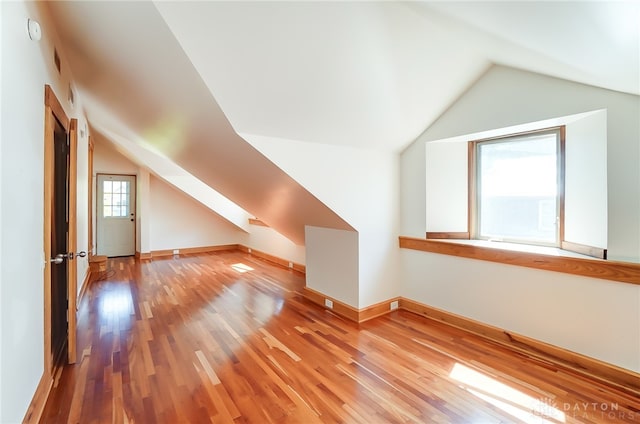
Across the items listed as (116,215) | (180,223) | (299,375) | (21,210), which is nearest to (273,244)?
(180,223)

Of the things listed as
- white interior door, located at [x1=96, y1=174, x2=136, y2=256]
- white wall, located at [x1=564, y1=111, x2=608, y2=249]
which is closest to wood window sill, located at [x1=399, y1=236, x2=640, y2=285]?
white wall, located at [x1=564, y1=111, x2=608, y2=249]

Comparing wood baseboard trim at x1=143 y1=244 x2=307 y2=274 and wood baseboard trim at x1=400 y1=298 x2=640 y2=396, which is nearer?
wood baseboard trim at x1=400 y1=298 x2=640 y2=396

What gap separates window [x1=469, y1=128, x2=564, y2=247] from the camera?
2.60 m

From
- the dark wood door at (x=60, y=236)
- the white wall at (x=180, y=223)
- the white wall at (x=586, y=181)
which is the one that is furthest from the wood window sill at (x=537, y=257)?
the white wall at (x=180, y=223)

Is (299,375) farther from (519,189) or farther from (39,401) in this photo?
(519,189)

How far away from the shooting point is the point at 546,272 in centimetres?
235

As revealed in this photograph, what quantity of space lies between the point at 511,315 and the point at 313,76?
2.57 meters

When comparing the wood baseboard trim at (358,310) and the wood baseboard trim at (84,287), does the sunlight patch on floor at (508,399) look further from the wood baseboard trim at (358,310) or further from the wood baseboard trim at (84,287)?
the wood baseboard trim at (84,287)

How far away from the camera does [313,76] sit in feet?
6.58

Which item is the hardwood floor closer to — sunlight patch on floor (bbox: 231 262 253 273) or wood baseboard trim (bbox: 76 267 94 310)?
wood baseboard trim (bbox: 76 267 94 310)

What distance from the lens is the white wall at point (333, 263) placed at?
3.12 metres

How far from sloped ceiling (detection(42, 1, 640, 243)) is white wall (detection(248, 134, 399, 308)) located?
0.11m

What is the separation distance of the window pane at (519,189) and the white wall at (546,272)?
1.53 feet

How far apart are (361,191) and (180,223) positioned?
5.20 m
